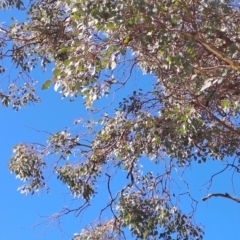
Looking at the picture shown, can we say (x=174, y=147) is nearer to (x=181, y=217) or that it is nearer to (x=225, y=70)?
(x=181, y=217)

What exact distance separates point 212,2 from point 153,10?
0.64 metres

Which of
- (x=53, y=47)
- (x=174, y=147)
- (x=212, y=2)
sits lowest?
(x=212, y=2)

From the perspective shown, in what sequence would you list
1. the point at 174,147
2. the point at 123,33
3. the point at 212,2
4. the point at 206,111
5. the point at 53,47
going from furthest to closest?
the point at 53,47
the point at 174,147
the point at 206,111
the point at 123,33
the point at 212,2

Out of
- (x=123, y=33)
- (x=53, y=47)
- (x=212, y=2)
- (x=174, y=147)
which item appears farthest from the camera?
(x=53, y=47)

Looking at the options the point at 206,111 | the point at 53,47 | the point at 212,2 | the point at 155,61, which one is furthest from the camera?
the point at 53,47

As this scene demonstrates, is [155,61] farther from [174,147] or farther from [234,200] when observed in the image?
[234,200]

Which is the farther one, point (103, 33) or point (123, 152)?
point (123, 152)

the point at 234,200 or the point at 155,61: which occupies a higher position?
the point at 155,61

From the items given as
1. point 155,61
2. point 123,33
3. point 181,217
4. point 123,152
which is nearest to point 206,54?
point 155,61

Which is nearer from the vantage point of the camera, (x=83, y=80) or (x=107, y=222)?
(x=83, y=80)

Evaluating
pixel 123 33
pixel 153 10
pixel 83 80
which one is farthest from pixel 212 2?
pixel 83 80

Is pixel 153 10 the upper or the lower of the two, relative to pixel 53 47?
lower

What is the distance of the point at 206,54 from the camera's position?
713 cm

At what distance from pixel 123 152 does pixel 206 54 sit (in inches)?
85.6
